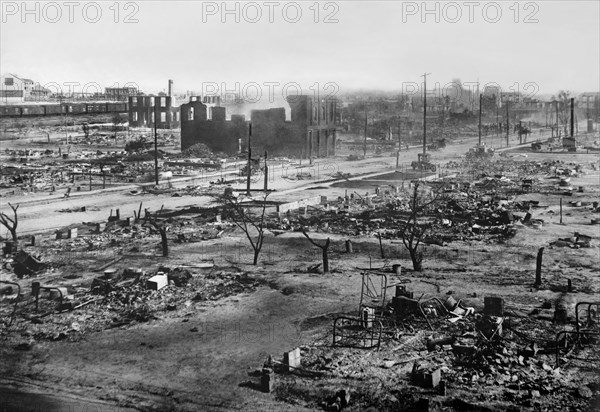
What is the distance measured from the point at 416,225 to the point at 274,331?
13.3m

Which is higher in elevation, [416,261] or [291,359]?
[416,261]

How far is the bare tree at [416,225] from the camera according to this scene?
20125mm

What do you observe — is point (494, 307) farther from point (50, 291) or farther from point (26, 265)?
point (26, 265)

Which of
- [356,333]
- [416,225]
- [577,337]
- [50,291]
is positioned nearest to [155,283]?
[50,291]

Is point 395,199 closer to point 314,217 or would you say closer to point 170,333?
point 314,217

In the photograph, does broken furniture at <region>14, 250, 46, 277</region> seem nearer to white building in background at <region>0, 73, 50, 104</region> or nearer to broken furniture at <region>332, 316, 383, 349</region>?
broken furniture at <region>332, 316, 383, 349</region>

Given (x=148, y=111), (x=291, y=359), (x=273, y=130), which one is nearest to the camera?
(x=291, y=359)

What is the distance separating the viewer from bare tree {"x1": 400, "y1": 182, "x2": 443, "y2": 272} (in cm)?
2012

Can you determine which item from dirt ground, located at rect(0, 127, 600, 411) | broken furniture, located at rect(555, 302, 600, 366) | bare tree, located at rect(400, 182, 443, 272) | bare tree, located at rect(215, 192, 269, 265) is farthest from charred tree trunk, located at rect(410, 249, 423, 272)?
bare tree, located at rect(215, 192, 269, 265)

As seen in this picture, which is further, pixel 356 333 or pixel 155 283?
pixel 155 283

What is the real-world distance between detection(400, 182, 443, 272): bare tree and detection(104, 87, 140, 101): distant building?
282 ft

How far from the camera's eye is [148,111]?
9362cm

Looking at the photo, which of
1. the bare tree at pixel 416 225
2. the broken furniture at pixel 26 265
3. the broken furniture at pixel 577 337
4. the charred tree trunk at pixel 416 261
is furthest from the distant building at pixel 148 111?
the broken furniture at pixel 577 337

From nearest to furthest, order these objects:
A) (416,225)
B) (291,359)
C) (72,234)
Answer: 1. (291,359)
2. (72,234)
3. (416,225)
